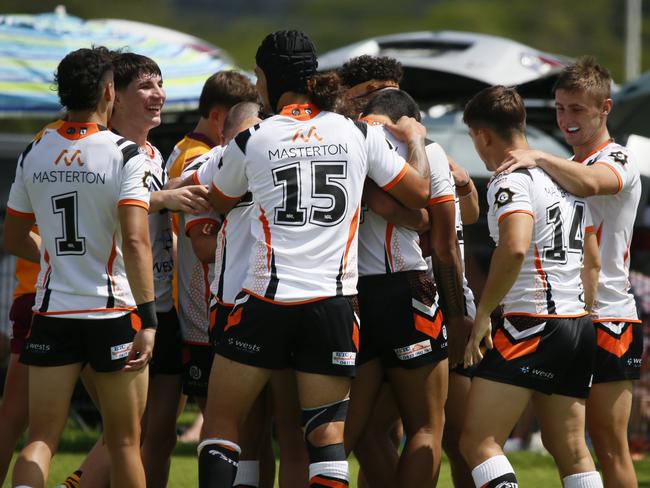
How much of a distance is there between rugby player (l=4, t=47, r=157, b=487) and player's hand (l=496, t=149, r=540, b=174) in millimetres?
1531

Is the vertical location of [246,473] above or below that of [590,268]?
below

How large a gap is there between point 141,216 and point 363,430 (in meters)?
1.42

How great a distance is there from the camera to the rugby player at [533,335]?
478cm

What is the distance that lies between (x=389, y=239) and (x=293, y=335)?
0.73 m

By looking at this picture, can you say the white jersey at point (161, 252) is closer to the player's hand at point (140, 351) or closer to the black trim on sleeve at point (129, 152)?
the black trim on sleeve at point (129, 152)

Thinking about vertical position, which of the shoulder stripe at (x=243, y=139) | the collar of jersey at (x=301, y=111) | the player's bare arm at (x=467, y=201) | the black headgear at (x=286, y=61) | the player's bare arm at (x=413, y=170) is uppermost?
the black headgear at (x=286, y=61)

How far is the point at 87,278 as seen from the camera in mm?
4789

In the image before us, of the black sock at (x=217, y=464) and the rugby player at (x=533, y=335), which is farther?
the rugby player at (x=533, y=335)

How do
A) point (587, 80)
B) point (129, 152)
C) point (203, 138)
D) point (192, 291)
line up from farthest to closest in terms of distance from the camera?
point (203, 138), point (192, 291), point (587, 80), point (129, 152)

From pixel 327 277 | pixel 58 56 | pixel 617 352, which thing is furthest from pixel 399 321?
pixel 58 56

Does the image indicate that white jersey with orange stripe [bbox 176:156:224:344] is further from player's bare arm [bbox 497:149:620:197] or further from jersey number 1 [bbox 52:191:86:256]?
player's bare arm [bbox 497:149:620:197]

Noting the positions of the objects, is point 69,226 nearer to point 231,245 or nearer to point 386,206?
point 231,245

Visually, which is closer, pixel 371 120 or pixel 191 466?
pixel 371 120

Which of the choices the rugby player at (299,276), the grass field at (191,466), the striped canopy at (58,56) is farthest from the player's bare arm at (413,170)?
the striped canopy at (58,56)
